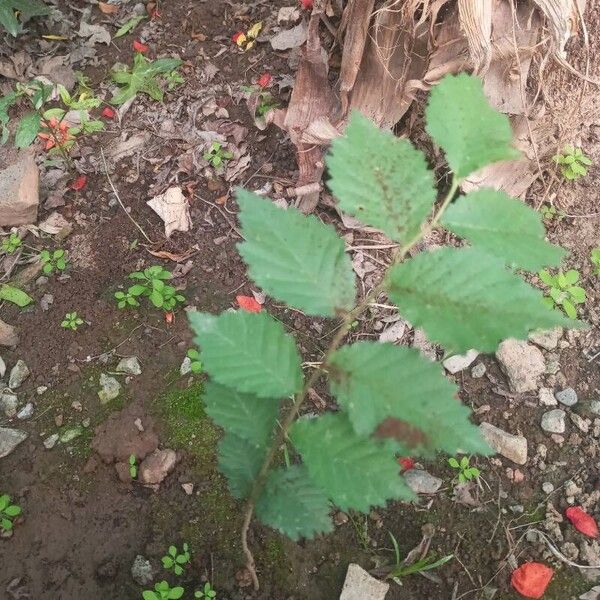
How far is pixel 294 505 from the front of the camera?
3.84ft

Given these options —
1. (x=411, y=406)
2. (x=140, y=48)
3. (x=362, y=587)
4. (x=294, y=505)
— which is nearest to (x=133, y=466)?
(x=362, y=587)

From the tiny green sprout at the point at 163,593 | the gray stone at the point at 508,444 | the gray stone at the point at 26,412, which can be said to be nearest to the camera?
the tiny green sprout at the point at 163,593

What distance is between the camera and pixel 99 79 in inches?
119

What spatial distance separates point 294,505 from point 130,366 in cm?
114

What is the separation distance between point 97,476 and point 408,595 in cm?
104

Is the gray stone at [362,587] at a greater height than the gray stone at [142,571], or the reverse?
the gray stone at [362,587]

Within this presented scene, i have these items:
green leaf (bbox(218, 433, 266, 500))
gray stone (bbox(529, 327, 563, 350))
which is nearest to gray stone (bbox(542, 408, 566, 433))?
gray stone (bbox(529, 327, 563, 350))

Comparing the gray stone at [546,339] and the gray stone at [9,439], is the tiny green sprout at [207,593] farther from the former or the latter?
the gray stone at [546,339]

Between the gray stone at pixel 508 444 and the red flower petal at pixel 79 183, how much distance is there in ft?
6.50

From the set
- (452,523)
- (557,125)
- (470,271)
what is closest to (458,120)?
(470,271)

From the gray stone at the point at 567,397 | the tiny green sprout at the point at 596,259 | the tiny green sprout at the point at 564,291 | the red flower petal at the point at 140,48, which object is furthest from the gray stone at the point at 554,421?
the red flower petal at the point at 140,48

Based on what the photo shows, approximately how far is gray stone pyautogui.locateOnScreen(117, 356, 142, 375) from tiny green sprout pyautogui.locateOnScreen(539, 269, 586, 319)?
1.54 metres

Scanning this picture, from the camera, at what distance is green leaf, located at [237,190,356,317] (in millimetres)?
964

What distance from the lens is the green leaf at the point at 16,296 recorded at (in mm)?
2324
